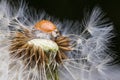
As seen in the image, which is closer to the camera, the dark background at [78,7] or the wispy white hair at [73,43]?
the wispy white hair at [73,43]

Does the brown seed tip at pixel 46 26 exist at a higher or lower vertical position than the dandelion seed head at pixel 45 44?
higher

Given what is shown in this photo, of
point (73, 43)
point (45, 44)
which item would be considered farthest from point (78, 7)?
point (45, 44)

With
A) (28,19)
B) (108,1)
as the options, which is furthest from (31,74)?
(108,1)

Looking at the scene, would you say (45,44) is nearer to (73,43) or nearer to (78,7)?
(73,43)

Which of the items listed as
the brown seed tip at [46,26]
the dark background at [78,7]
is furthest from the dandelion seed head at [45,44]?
the dark background at [78,7]

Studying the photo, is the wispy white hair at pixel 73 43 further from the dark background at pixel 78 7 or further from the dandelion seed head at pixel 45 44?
the dark background at pixel 78 7

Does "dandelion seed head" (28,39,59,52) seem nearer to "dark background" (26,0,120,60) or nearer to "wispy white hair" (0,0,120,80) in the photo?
"wispy white hair" (0,0,120,80)

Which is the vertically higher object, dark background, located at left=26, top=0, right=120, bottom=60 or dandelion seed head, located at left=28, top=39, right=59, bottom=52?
dark background, located at left=26, top=0, right=120, bottom=60

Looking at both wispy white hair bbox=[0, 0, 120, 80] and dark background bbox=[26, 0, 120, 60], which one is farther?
dark background bbox=[26, 0, 120, 60]

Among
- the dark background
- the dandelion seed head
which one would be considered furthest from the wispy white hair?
the dark background

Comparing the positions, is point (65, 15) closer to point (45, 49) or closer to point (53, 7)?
point (53, 7)
